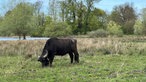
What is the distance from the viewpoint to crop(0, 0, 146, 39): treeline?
50781mm

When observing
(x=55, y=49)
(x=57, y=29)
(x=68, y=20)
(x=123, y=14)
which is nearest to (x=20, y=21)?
(x=57, y=29)

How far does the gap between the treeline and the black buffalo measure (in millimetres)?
32606

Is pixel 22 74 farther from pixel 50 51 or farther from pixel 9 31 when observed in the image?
pixel 9 31

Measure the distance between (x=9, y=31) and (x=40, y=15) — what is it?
3307 cm

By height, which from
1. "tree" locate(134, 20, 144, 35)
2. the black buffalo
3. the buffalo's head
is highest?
the black buffalo

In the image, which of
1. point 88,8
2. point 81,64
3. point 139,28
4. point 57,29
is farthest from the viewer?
point 88,8

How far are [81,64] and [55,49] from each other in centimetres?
187

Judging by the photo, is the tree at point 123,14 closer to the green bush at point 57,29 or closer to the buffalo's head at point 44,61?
the green bush at point 57,29

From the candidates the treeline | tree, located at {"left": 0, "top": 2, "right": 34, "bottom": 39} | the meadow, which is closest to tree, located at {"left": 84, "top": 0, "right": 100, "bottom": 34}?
the treeline

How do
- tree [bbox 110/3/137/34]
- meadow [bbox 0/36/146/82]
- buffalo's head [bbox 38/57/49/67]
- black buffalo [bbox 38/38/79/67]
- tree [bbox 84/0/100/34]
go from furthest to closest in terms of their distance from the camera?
tree [bbox 110/3/137/34] < tree [bbox 84/0/100/34] < black buffalo [bbox 38/38/79/67] < buffalo's head [bbox 38/57/49/67] < meadow [bbox 0/36/146/82]

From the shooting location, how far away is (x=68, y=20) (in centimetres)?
7112

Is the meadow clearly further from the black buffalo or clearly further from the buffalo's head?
the black buffalo

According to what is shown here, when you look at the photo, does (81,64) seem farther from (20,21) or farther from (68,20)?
(68,20)

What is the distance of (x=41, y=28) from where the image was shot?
75.4 metres
